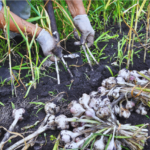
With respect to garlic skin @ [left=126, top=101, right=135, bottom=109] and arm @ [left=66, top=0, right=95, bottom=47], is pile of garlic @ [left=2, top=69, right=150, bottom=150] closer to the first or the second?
garlic skin @ [left=126, top=101, right=135, bottom=109]

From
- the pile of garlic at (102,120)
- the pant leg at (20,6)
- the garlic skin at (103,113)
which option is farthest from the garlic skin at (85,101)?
the pant leg at (20,6)

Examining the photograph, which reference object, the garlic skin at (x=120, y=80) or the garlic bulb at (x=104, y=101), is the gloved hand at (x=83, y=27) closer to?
the garlic skin at (x=120, y=80)

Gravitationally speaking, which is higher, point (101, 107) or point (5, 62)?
point (5, 62)

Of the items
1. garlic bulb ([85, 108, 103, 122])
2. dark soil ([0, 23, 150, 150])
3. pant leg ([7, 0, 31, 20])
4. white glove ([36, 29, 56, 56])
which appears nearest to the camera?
garlic bulb ([85, 108, 103, 122])

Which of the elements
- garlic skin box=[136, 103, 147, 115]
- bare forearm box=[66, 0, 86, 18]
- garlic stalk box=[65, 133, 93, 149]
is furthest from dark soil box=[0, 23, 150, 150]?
bare forearm box=[66, 0, 86, 18]

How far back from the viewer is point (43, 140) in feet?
3.53

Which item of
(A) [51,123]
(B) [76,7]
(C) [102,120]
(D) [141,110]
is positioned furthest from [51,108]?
(B) [76,7]

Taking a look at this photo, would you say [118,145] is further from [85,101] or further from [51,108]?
[51,108]

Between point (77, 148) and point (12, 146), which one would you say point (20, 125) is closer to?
point (12, 146)

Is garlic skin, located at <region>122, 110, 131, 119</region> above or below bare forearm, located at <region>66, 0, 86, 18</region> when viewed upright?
below

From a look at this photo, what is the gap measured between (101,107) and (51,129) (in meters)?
0.39

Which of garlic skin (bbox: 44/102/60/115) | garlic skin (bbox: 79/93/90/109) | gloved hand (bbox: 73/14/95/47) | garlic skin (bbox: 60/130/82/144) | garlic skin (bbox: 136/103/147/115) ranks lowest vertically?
garlic skin (bbox: 136/103/147/115)

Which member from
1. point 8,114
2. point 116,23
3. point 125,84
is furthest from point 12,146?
point 116,23

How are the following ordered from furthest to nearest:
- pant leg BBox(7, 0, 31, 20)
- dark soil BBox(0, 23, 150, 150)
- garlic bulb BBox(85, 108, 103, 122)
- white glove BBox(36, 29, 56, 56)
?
pant leg BBox(7, 0, 31, 20) < white glove BBox(36, 29, 56, 56) < dark soil BBox(0, 23, 150, 150) < garlic bulb BBox(85, 108, 103, 122)
